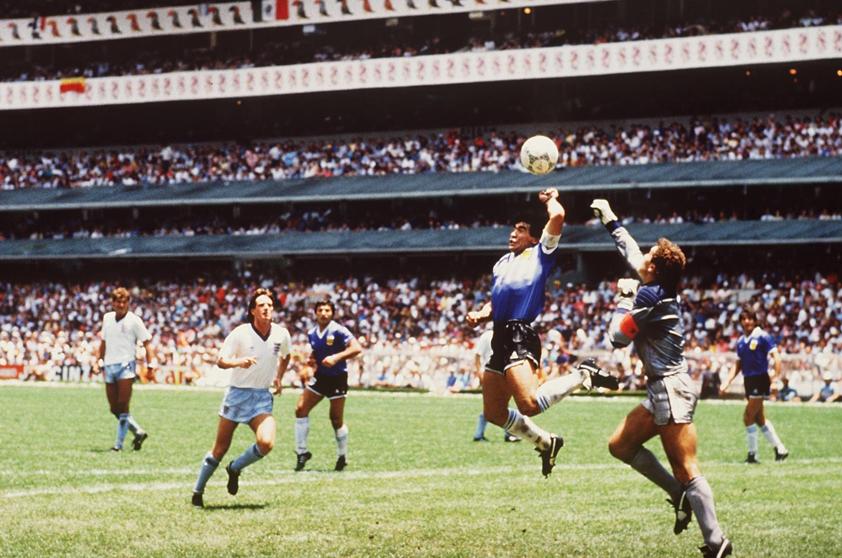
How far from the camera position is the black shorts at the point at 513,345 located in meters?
12.5

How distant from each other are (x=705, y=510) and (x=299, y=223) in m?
51.4

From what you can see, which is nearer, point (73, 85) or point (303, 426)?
point (303, 426)

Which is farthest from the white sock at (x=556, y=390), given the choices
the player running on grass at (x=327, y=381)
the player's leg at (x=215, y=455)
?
the player running on grass at (x=327, y=381)

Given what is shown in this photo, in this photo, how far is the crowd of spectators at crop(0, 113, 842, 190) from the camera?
52.2 m

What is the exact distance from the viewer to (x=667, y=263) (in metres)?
9.81

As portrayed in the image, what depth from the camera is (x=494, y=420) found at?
12.6m

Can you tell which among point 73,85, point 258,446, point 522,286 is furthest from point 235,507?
point 73,85

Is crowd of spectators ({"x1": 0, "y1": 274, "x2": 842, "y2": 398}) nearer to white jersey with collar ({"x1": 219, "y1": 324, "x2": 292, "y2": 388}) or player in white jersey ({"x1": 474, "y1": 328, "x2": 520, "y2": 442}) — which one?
player in white jersey ({"x1": 474, "y1": 328, "x2": 520, "y2": 442})

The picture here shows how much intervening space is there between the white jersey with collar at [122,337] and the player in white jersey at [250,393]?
21.4 ft

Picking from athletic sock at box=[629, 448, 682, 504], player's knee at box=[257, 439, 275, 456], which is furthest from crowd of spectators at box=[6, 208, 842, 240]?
athletic sock at box=[629, 448, 682, 504]

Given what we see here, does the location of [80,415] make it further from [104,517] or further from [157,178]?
[157,178]

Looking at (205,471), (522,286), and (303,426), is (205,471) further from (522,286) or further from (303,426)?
(303,426)

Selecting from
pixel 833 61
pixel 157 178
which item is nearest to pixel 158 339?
pixel 157 178

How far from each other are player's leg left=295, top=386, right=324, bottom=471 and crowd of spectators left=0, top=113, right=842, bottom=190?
3610 centimetres
